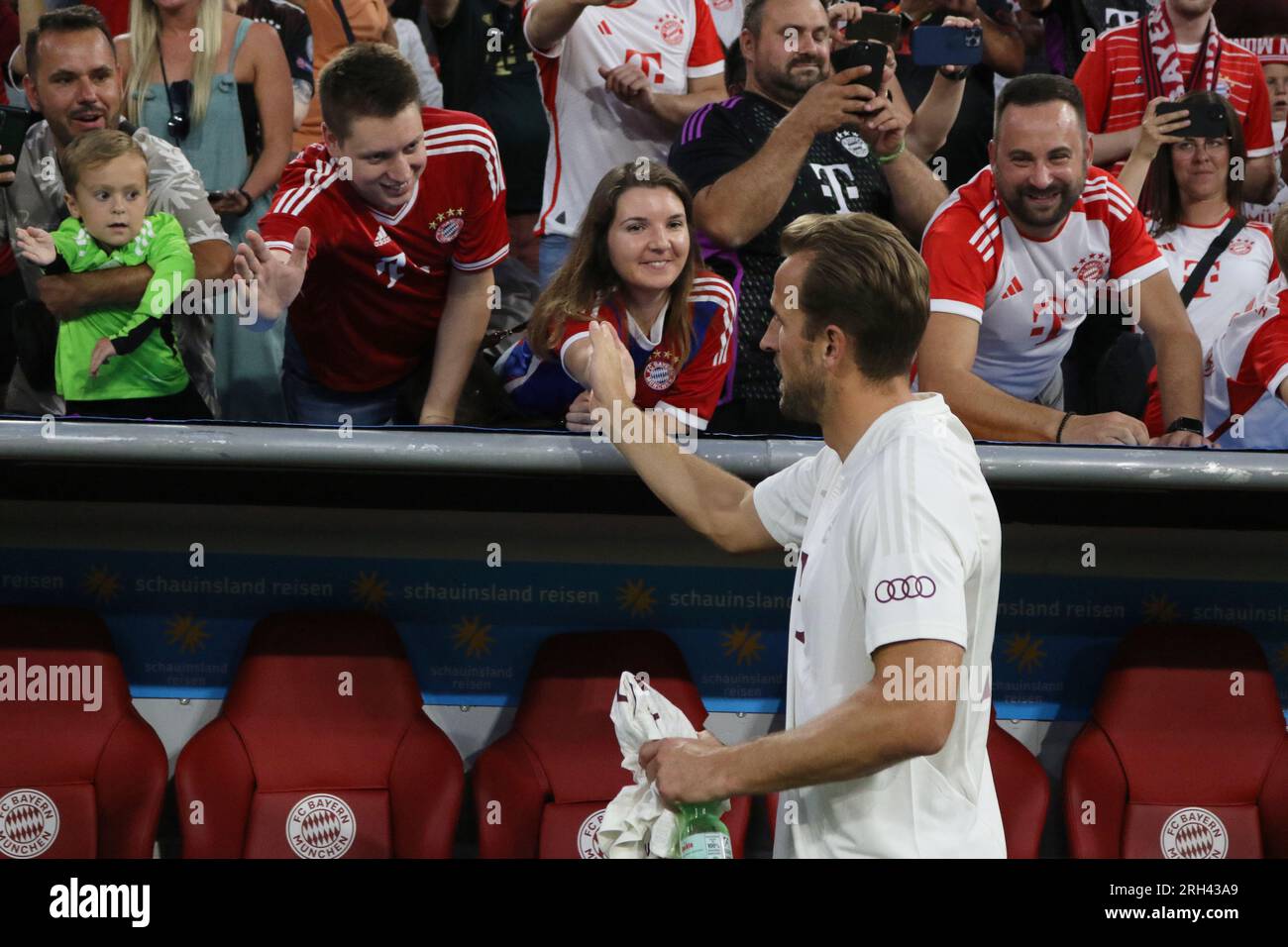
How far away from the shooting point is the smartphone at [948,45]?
13.6 feet

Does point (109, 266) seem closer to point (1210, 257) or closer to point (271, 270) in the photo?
point (271, 270)

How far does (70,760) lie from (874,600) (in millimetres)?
2115

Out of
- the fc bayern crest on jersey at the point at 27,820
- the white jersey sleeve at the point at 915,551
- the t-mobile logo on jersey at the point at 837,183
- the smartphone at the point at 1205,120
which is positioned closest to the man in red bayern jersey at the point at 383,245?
the t-mobile logo on jersey at the point at 837,183

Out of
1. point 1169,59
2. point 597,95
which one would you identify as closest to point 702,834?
point 597,95

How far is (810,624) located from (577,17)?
7.96 feet

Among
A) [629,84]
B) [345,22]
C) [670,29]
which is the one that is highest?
[345,22]

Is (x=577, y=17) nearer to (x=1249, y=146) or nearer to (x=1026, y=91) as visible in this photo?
(x=1026, y=91)

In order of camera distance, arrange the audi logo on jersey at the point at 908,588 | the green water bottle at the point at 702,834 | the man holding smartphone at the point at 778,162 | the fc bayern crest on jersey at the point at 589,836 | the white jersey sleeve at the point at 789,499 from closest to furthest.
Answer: the audi logo on jersey at the point at 908,588 < the green water bottle at the point at 702,834 < the white jersey sleeve at the point at 789,499 < the fc bayern crest on jersey at the point at 589,836 < the man holding smartphone at the point at 778,162

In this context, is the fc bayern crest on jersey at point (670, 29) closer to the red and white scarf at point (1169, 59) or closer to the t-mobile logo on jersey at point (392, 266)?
the t-mobile logo on jersey at point (392, 266)

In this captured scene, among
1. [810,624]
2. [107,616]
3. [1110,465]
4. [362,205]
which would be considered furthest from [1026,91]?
[107,616]

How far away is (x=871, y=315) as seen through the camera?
234cm

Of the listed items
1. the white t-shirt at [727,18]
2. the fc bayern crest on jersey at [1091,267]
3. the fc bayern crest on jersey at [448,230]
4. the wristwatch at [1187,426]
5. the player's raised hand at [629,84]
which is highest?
the white t-shirt at [727,18]

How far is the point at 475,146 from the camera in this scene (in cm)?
376

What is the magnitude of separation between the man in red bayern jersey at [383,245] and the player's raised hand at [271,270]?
16mm
